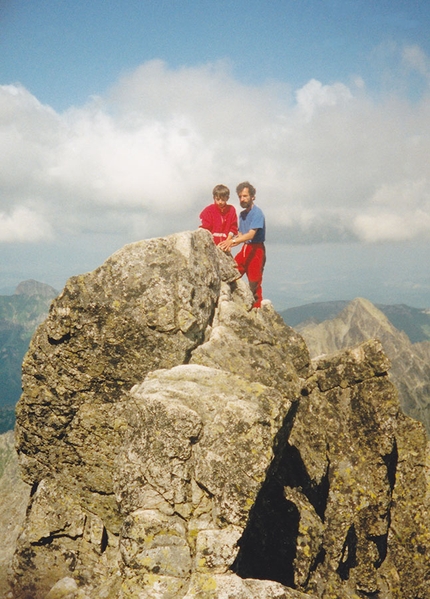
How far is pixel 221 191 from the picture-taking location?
19172 millimetres

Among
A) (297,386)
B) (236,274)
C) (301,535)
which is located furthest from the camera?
(236,274)

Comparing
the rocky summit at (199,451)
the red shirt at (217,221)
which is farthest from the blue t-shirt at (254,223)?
the rocky summit at (199,451)

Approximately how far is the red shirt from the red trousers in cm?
163

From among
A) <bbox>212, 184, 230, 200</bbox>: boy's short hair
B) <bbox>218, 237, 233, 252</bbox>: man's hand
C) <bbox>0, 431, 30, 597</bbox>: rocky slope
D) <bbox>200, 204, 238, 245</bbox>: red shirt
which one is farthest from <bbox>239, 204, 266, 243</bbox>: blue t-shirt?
<bbox>0, 431, 30, 597</bbox>: rocky slope

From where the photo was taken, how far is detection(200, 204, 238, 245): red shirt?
67.0 feet

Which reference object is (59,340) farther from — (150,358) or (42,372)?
(150,358)

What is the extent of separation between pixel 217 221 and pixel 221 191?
1.89m

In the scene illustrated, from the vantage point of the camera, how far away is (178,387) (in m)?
12.3

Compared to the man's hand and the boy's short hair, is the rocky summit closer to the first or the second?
the man's hand

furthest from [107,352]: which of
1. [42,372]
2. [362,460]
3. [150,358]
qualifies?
[362,460]

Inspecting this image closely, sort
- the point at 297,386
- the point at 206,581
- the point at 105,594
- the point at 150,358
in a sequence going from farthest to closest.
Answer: the point at 297,386 < the point at 150,358 < the point at 105,594 < the point at 206,581

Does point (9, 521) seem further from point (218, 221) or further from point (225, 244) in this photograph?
point (218, 221)

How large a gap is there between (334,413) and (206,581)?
36.7 ft

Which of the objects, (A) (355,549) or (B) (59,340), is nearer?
(B) (59,340)
